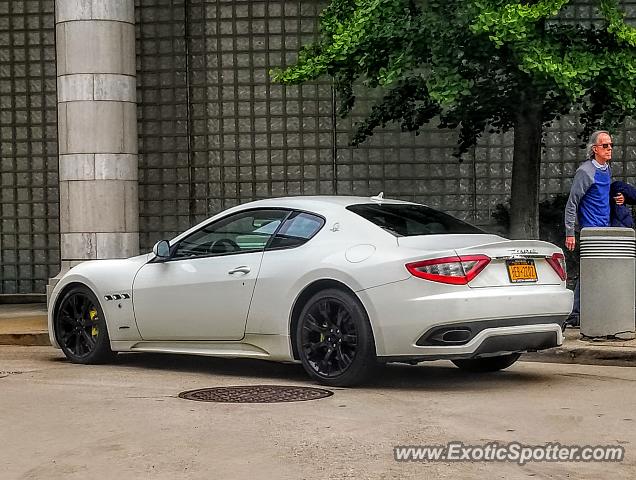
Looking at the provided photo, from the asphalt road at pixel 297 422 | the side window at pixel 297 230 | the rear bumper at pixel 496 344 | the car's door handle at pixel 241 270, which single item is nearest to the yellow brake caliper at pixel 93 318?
the asphalt road at pixel 297 422

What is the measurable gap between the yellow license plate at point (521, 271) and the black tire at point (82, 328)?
3786mm

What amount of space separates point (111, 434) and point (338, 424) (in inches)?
53.7

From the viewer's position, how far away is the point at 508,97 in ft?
46.2

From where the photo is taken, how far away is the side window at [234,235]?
1012 cm

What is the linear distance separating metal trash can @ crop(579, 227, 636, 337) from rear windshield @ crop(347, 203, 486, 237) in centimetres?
209

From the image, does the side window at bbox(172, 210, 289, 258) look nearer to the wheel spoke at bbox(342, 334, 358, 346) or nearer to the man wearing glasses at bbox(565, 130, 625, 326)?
the wheel spoke at bbox(342, 334, 358, 346)

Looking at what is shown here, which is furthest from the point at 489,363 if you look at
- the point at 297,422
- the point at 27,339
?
the point at 27,339

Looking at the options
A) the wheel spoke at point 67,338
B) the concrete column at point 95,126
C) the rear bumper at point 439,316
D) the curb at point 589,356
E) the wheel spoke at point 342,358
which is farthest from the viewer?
the concrete column at point 95,126

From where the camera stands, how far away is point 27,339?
1331 centimetres

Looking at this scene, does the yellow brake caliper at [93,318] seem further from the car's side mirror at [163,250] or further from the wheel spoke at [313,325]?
the wheel spoke at [313,325]

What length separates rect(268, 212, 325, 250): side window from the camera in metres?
9.76

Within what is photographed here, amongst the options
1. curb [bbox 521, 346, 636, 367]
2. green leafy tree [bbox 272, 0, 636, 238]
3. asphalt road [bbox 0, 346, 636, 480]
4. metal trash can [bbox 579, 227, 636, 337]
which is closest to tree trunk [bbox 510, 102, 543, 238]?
green leafy tree [bbox 272, 0, 636, 238]

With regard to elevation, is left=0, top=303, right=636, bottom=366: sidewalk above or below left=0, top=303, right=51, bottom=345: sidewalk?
above

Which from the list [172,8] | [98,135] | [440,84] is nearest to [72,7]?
[98,135]
